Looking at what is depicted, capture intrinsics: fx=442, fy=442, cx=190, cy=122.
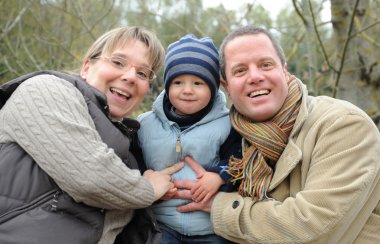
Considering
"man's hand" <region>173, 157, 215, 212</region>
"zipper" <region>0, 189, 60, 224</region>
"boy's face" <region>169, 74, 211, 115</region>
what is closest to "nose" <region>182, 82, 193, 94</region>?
"boy's face" <region>169, 74, 211, 115</region>

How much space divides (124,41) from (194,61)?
16.4 inches

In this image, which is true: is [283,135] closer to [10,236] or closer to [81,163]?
[81,163]

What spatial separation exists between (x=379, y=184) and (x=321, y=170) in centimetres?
33

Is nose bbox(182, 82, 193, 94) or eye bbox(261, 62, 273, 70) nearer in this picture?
eye bbox(261, 62, 273, 70)

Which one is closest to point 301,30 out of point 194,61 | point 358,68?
point 358,68

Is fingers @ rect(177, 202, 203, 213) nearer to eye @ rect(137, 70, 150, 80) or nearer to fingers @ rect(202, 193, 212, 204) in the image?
fingers @ rect(202, 193, 212, 204)

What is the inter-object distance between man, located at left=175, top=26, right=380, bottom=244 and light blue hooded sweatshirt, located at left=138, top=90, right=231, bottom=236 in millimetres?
58

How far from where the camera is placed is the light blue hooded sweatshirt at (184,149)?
2426 mm

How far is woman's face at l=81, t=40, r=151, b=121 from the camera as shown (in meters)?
2.50

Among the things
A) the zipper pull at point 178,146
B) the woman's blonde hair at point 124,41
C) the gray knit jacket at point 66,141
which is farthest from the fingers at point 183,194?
the woman's blonde hair at point 124,41

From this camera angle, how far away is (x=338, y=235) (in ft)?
6.69

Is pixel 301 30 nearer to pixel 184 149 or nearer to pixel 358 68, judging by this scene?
pixel 358 68

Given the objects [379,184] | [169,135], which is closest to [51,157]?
[169,135]

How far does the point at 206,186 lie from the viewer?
236 cm
